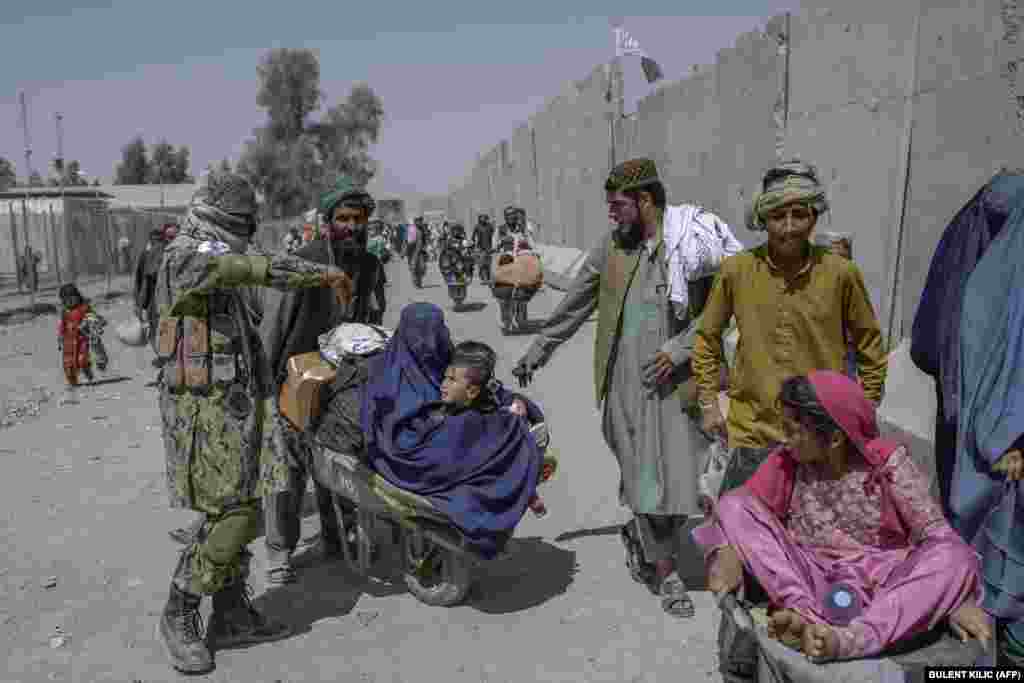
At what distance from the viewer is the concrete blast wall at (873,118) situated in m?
5.05

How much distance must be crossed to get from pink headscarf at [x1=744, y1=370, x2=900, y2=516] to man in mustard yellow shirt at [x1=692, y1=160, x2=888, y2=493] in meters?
0.40

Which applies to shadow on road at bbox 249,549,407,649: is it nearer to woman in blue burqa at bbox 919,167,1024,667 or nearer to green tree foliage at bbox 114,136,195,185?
woman in blue burqa at bbox 919,167,1024,667

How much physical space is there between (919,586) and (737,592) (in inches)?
19.7

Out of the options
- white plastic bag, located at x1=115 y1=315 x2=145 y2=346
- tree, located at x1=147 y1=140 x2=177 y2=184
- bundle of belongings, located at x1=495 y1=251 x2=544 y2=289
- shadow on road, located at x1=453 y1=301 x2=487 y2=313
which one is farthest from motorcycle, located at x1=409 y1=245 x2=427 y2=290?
tree, located at x1=147 y1=140 x2=177 y2=184

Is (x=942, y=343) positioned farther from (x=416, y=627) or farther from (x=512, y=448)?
(x=416, y=627)

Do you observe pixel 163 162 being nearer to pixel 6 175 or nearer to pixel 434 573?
pixel 6 175

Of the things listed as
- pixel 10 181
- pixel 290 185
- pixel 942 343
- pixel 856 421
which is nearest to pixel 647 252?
pixel 942 343

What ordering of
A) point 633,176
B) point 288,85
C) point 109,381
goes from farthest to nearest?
point 288,85 → point 109,381 → point 633,176

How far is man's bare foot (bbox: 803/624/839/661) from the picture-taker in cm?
242

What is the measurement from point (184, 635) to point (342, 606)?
2.70 feet

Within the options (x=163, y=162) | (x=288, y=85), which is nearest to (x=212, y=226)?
(x=288, y=85)

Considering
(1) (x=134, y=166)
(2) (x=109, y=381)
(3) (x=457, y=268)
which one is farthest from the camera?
(1) (x=134, y=166)

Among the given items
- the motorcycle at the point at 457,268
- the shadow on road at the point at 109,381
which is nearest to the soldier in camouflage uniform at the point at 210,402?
the shadow on road at the point at 109,381

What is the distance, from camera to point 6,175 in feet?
209
